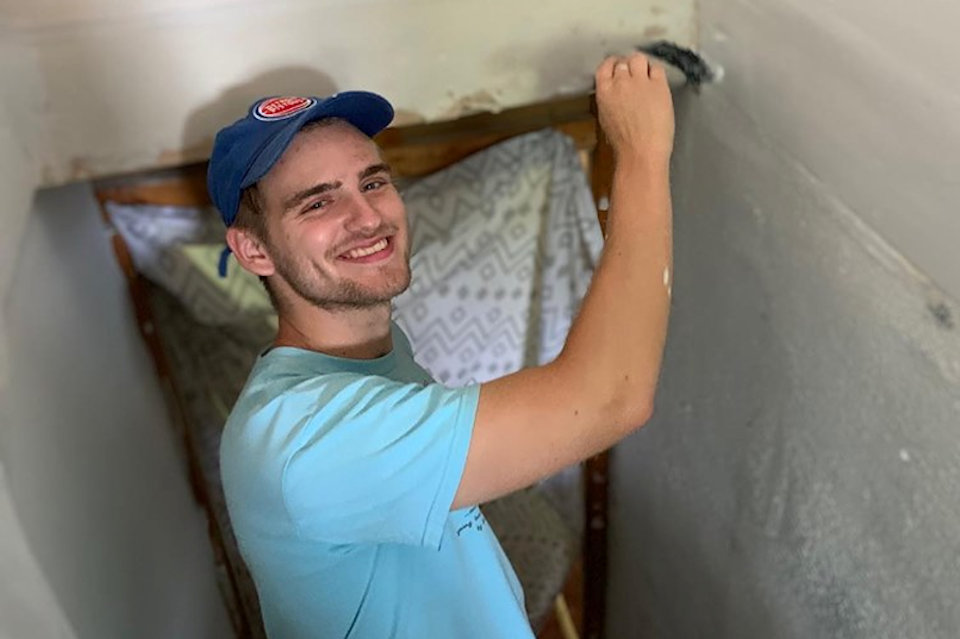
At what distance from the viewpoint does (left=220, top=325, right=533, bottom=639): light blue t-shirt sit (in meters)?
0.75

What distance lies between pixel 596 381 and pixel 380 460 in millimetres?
180

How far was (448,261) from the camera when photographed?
62.2 inches

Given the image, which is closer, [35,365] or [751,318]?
[35,365]

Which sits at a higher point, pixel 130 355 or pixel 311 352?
pixel 311 352

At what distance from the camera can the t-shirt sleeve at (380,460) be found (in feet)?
2.45

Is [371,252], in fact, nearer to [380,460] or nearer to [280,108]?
[280,108]

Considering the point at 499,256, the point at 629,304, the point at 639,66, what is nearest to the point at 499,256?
the point at 499,256

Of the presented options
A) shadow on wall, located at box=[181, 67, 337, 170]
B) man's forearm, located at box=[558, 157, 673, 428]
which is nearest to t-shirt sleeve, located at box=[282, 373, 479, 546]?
man's forearm, located at box=[558, 157, 673, 428]

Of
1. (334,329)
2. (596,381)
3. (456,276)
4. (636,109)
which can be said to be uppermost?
(636,109)

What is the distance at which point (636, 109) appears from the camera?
0.89 metres

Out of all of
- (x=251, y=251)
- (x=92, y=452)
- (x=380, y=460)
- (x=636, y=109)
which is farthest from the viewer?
(x=92, y=452)

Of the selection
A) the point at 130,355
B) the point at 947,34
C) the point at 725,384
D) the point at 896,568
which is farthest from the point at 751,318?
the point at 130,355

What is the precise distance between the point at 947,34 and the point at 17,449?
2.78 ft

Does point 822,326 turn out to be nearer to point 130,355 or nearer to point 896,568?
point 896,568
